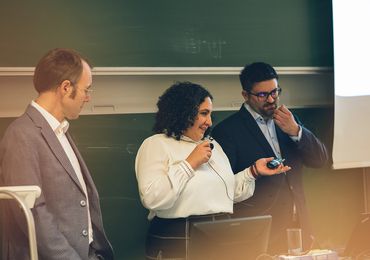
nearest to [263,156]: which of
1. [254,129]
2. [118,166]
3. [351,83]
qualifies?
[254,129]

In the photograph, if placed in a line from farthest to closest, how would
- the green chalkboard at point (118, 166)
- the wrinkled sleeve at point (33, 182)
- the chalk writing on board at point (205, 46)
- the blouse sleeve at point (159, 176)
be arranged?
the chalk writing on board at point (205, 46) < the green chalkboard at point (118, 166) < the blouse sleeve at point (159, 176) < the wrinkled sleeve at point (33, 182)

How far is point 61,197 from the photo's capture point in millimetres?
2490

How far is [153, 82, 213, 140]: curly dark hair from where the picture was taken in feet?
10.3

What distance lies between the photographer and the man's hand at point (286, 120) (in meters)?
3.62

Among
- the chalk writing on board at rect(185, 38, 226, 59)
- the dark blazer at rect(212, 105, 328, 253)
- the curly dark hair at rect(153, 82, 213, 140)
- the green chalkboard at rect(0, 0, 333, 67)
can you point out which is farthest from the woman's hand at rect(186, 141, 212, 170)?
the chalk writing on board at rect(185, 38, 226, 59)

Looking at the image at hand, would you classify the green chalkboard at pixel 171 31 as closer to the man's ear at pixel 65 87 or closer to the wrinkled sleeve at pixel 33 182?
the man's ear at pixel 65 87

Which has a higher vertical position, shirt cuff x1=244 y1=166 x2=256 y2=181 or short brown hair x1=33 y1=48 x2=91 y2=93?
short brown hair x1=33 y1=48 x2=91 y2=93

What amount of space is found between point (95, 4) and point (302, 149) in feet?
4.56

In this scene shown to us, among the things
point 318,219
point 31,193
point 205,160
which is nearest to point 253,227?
point 205,160

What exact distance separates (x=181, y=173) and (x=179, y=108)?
35cm

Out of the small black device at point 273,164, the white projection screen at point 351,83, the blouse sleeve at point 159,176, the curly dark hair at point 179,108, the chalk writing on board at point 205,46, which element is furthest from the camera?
the white projection screen at point 351,83

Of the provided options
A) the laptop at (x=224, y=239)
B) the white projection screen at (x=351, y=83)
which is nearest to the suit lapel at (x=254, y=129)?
the white projection screen at (x=351, y=83)

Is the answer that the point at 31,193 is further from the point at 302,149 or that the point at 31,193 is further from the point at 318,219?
the point at 318,219

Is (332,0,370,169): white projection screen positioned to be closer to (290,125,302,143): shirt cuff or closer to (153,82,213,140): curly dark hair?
(290,125,302,143): shirt cuff
